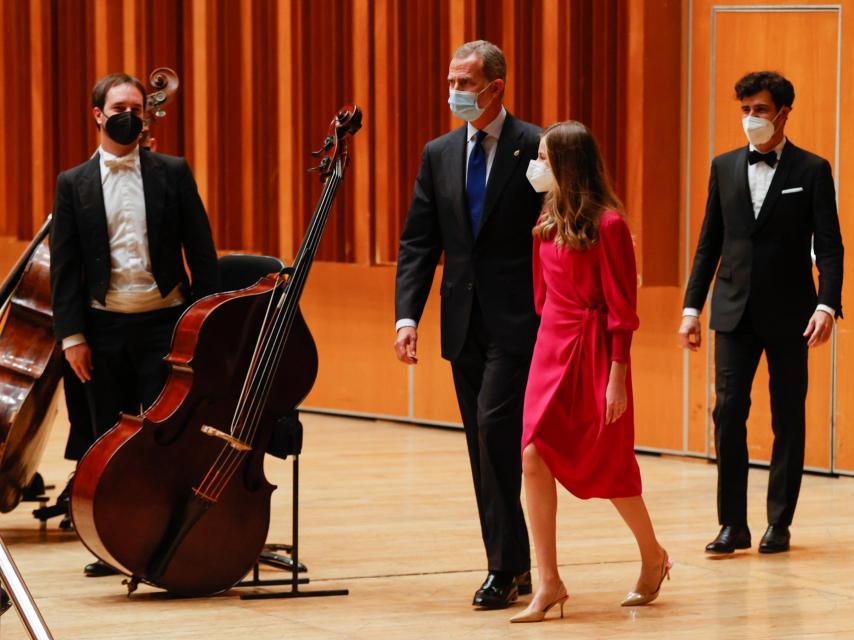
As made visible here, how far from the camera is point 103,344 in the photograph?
4.66 metres

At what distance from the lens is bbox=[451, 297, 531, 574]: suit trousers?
419 cm

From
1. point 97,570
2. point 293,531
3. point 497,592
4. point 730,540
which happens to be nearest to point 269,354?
point 293,531

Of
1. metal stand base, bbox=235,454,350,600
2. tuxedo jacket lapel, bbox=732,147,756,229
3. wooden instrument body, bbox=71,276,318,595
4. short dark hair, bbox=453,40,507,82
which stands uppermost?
short dark hair, bbox=453,40,507,82

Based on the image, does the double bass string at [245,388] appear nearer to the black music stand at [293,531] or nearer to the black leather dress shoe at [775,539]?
the black music stand at [293,531]

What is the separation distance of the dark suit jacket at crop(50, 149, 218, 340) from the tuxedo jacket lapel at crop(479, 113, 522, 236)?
35.6 inches

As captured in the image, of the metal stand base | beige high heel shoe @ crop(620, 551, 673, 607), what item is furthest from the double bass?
beige high heel shoe @ crop(620, 551, 673, 607)

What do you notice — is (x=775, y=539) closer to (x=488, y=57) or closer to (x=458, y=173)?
(x=458, y=173)

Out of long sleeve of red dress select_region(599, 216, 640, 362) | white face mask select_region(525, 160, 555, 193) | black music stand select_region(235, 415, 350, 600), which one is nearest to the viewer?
long sleeve of red dress select_region(599, 216, 640, 362)

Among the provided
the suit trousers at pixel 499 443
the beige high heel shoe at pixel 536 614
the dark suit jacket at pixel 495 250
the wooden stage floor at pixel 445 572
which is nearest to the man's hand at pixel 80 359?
the wooden stage floor at pixel 445 572

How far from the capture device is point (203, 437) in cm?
418

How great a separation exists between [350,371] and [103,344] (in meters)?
3.54

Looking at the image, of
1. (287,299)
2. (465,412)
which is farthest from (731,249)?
(287,299)

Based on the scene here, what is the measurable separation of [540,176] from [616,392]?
1.80 feet

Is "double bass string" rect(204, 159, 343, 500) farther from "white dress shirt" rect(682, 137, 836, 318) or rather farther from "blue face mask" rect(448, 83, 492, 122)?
"white dress shirt" rect(682, 137, 836, 318)
